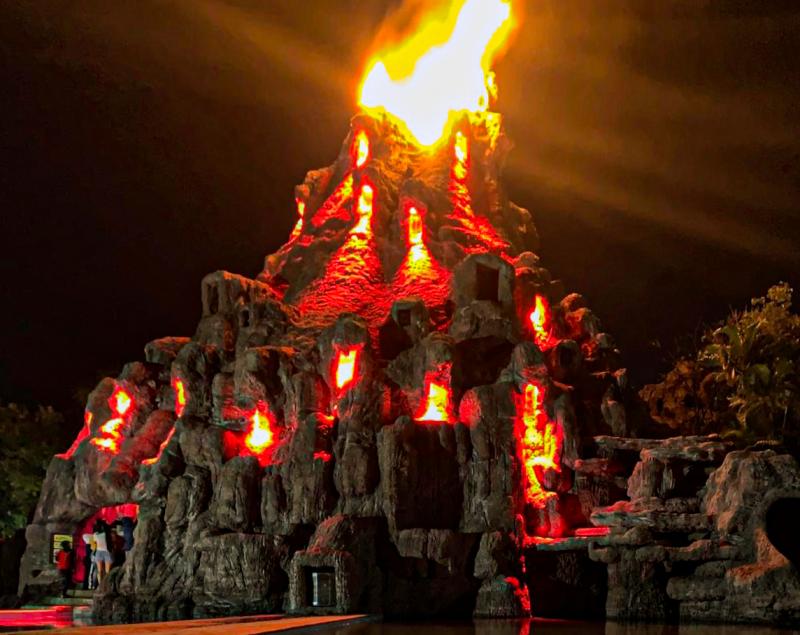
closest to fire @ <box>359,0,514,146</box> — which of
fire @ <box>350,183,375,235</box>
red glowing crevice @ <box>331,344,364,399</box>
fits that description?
Answer: fire @ <box>350,183,375,235</box>

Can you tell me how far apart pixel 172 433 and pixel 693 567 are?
741 inches

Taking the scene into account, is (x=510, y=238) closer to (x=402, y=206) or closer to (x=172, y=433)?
(x=402, y=206)

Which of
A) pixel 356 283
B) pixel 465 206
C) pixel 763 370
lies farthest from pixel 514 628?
pixel 465 206

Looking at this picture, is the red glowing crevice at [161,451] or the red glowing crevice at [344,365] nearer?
the red glowing crevice at [161,451]

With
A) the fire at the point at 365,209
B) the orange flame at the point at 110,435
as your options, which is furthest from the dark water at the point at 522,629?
the fire at the point at 365,209

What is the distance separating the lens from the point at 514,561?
30.2 metres

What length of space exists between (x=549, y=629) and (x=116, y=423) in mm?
24114

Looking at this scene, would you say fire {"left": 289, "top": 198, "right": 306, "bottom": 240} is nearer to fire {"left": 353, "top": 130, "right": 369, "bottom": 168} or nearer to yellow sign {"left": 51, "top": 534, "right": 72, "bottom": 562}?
fire {"left": 353, "top": 130, "right": 369, "bottom": 168}

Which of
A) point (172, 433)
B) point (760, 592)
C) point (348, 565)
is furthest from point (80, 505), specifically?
point (760, 592)

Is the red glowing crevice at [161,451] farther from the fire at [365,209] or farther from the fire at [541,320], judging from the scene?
the fire at [541,320]

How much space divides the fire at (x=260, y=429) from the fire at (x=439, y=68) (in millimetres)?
21174

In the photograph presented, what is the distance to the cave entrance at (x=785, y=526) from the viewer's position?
27844 millimetres

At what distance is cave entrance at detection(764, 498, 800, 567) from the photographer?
2784cm

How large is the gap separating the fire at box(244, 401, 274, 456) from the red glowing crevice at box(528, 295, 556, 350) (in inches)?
458
